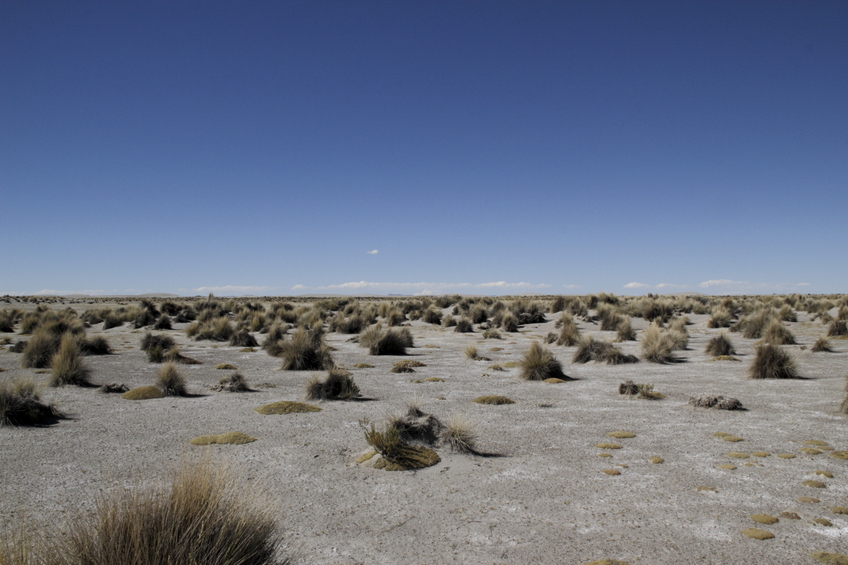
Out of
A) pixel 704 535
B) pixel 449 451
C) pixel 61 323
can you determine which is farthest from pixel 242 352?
pixel 704 535

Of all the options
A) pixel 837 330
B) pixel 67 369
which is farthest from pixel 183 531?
pixel 837 330

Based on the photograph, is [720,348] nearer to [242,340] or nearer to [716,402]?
[716,402]

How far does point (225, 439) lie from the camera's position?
25.8 ft

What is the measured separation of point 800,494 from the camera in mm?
5617

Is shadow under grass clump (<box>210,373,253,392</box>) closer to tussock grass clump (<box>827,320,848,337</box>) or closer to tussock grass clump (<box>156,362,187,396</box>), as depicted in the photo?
tussock grass clump (<box>156,362,187,396</box>)

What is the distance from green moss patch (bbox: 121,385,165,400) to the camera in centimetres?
1108

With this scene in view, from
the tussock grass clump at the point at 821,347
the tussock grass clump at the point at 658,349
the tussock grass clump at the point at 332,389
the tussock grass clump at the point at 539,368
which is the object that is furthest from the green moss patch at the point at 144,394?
the tussock grass clump at the point at 821,347

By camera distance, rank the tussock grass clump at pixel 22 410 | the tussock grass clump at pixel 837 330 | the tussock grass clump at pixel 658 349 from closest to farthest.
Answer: the tussock grass clump at pixel 22 410
the tussock grass clump at pixel 658 349
the tussock grass clump at pixel 837 330

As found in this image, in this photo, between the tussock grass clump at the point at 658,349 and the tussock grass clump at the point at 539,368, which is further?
the tussock grass clump at the point at 658,349

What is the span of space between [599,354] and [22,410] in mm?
14026

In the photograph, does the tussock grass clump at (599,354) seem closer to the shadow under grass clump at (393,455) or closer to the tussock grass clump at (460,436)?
the tussock grass clump at (460,436)

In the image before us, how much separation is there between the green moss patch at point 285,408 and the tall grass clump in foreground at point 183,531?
6.47 m

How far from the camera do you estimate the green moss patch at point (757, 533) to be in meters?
4.68

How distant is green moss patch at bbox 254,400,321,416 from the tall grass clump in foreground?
6469mm
